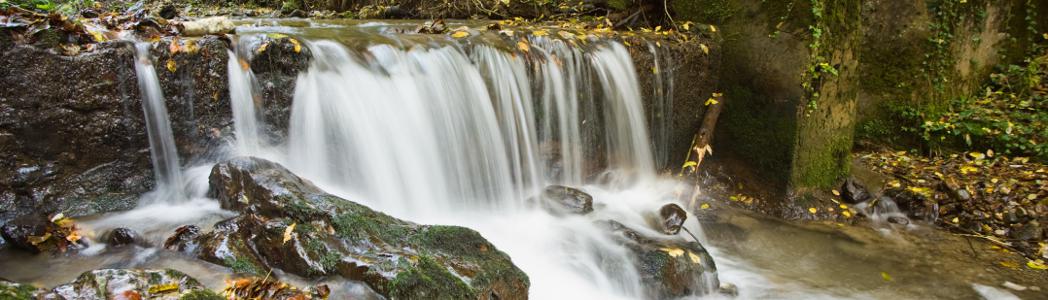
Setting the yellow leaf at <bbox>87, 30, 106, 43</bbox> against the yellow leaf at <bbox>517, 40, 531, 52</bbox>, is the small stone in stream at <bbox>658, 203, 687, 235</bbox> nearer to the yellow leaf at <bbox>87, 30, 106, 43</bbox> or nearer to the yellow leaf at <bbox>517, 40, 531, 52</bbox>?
the yellow leaf at <bbox>517, 40, 531, 52</bbox>

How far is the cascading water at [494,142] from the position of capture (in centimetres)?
454

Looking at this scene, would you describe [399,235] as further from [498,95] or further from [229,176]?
[498,95]

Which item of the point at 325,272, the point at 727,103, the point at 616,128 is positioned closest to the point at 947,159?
the point at 727,103

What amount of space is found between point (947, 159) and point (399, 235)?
677 cm

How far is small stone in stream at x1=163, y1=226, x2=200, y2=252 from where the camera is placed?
337cm

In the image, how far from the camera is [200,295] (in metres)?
2.49

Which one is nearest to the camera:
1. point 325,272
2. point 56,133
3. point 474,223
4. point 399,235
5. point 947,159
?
point 325,272

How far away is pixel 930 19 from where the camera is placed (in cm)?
700

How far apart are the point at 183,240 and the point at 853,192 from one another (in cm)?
605

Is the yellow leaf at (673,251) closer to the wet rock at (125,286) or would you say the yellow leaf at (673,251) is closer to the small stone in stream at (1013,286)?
the small stone in stream at (1013,286)

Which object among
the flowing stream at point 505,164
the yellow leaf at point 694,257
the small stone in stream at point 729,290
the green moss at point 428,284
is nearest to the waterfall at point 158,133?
the flowing stream at point 505,164

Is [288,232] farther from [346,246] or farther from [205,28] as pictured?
[205,28]

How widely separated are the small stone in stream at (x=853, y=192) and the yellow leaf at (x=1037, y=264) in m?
1.46

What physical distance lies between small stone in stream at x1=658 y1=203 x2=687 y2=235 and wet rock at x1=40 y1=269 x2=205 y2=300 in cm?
370
